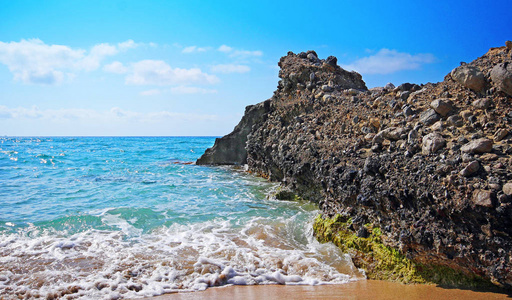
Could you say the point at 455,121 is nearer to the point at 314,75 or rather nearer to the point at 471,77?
the point at 471,77

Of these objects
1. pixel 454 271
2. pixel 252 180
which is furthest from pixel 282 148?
pixel 454 271

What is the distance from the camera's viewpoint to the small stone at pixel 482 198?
12.7 ft

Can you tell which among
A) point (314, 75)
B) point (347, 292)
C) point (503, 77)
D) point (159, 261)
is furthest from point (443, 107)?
point (314, 75)

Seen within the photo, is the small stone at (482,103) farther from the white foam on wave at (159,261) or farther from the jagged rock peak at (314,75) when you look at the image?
the jagged rock peak at (314,75)

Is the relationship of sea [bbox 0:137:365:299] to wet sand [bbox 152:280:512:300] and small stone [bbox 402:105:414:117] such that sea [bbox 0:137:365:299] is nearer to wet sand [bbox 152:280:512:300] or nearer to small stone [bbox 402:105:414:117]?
wet sand [bbox 152:280:512:300]

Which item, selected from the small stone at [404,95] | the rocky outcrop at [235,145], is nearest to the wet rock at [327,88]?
the small stone at [404,95]

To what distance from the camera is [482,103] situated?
5250 mm

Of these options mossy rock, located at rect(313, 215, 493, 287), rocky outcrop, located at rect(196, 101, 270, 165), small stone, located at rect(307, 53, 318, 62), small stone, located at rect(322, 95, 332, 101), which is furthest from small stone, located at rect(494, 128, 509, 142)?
rocky outcrop, located at rect(196, 101, 270, 165)

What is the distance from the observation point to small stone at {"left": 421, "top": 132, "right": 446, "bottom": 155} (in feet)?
16.3

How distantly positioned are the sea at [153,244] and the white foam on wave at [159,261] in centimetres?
2

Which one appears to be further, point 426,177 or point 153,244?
point 153,244

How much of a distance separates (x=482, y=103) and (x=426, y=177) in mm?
1758

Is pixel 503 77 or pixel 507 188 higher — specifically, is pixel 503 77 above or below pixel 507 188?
above

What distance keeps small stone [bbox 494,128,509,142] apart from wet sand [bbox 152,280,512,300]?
213 centimetres
